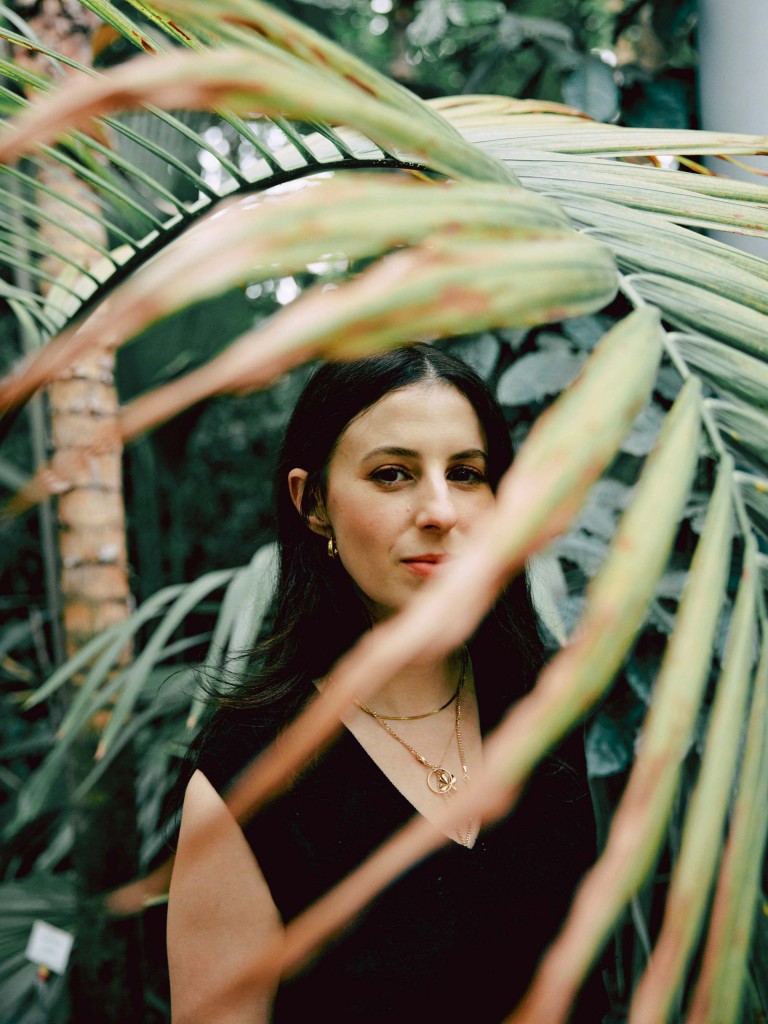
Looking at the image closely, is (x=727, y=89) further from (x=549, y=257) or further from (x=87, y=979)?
(x=87, y=979)

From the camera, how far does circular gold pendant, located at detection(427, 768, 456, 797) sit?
776 mm

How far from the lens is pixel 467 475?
0.75 meters

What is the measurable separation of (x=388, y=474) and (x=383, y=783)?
300 millimetres

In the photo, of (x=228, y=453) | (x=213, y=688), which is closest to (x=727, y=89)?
(x=213, y=688)

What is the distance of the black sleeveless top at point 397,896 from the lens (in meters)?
0.69

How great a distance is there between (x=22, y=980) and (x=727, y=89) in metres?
1.71

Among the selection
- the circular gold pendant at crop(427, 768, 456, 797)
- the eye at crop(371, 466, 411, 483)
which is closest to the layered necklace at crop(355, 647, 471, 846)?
the circular gold pendant at crop(427, 768, 456, 797)

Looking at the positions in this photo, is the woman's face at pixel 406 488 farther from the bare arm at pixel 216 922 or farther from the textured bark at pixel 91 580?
the textured bark at pixel 91 580

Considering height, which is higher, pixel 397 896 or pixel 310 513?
pixel 310 513

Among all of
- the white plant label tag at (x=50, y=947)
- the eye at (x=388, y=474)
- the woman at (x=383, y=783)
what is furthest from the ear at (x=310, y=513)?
the white plant label tag at (x=50, y=947)

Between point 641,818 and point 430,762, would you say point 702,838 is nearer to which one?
point 641,818

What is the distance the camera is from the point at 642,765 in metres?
0.20

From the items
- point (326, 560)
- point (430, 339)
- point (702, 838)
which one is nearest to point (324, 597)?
point (326, 560)

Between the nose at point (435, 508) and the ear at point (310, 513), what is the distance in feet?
0.59
